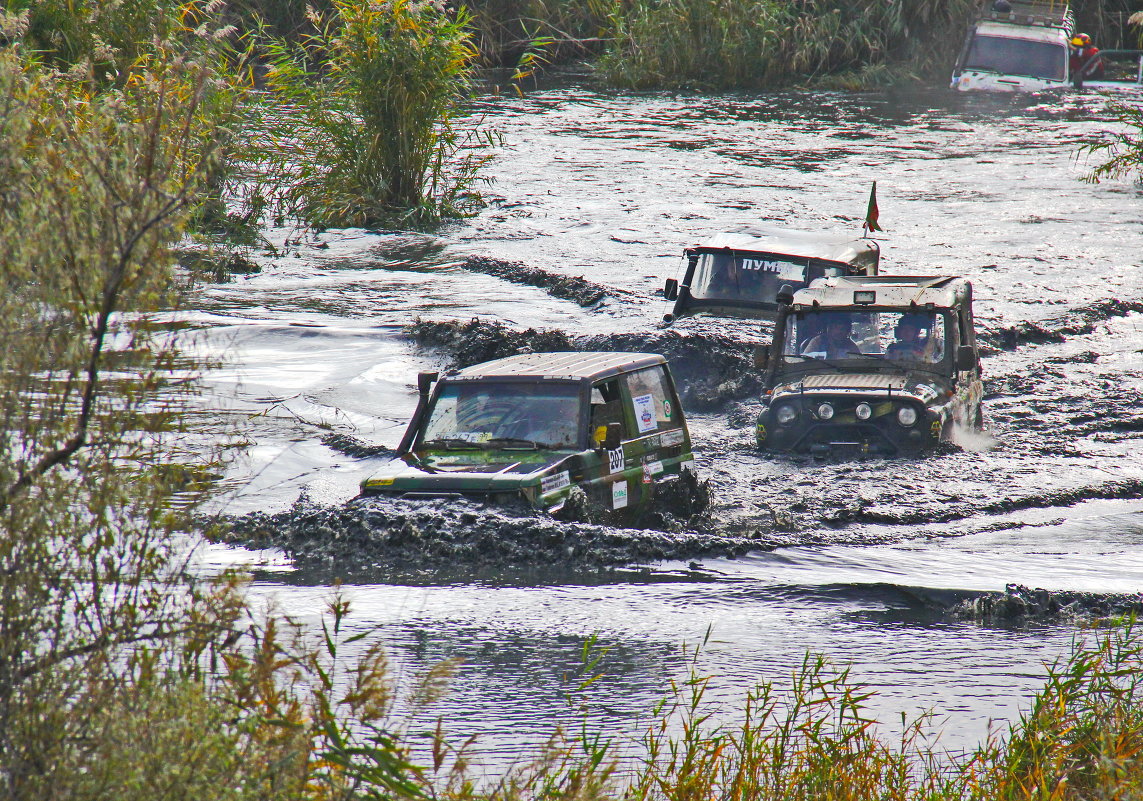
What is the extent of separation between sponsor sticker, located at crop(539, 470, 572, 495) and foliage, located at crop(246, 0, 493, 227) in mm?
13100

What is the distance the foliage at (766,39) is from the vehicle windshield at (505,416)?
2374 centimetres

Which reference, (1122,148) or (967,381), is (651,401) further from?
(1122,148)

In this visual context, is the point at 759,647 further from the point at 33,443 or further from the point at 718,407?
the point at 718,407

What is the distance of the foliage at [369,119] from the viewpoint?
2111 cm

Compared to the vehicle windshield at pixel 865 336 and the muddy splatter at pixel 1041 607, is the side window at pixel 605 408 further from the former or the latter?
the vehicle windshield at pixel 865 336

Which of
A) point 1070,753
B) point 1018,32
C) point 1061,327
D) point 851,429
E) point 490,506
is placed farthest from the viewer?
point 1018,32

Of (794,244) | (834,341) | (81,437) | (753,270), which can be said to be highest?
(81,437)

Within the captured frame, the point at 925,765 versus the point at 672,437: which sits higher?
the point at 672,437

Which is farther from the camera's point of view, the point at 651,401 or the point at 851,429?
the point at 851,429

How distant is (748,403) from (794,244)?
183 cm

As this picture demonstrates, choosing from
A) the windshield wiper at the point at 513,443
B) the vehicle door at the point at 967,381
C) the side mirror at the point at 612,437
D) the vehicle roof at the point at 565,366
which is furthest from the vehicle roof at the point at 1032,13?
the windshield wiper at the point at 513,443

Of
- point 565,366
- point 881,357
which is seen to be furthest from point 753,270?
point 565,366

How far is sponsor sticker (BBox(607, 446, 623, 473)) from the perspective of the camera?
9461mm

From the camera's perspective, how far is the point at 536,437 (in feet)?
30.6
